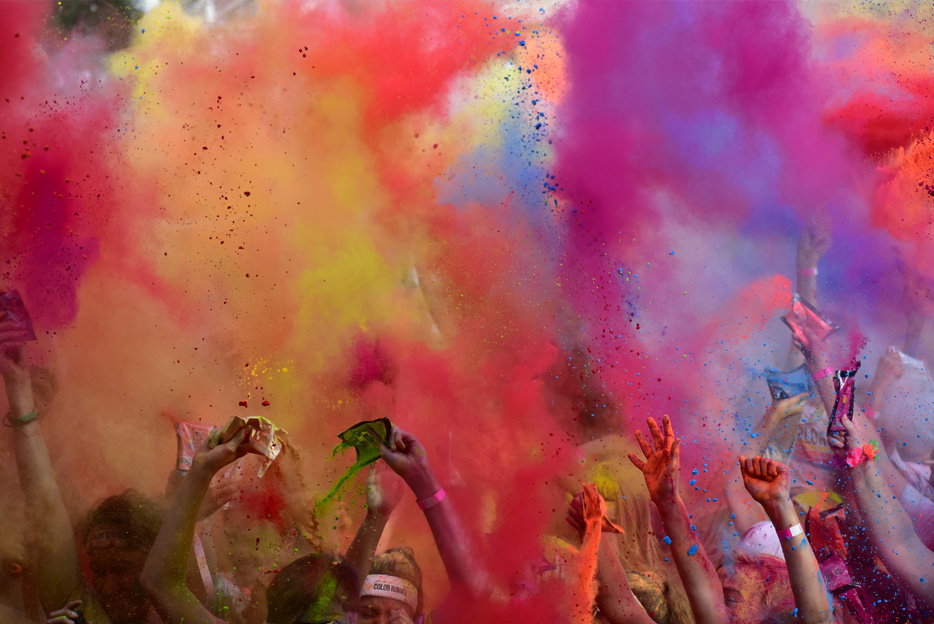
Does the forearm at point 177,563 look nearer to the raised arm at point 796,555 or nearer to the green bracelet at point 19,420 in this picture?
the green bracelet at point 19,420

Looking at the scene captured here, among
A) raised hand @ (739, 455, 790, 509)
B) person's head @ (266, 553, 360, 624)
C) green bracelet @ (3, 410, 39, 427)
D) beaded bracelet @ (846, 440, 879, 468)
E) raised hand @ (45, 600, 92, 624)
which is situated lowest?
raised hand @ (45, 600, 92, 624)

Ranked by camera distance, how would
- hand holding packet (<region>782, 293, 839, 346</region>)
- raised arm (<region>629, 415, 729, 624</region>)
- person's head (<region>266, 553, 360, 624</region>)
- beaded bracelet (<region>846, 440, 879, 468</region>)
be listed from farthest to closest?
hand holding packet (<region>782, 293, 839, 346</region>)
beaded bracelet (<region>846, 440, 879, 468</region>)
raised arm (<region>629, 415, 729, 624</region>)
person's head (<region>266, 553, 360, 624</region>)

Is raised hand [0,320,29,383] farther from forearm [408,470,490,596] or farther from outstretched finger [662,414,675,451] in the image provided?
outstretched finger [662,414,675,451]

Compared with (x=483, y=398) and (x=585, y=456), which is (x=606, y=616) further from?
(x=483, y=398)

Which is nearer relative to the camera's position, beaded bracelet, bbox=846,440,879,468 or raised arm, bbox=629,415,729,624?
raised arm, bbox=629,415,729,624

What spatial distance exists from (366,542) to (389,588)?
0.58 ft

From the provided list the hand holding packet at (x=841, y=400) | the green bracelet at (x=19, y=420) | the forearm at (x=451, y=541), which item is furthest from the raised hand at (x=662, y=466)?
the green bracelet at (x=19, y=420)

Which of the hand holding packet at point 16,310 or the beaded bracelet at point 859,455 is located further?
the beaded bracelet at point 859,455

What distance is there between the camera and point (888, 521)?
3166 millimetres

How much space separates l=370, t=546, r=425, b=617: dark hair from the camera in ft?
9.22

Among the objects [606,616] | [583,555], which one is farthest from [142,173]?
[606,616]

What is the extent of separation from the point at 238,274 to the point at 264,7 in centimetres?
114

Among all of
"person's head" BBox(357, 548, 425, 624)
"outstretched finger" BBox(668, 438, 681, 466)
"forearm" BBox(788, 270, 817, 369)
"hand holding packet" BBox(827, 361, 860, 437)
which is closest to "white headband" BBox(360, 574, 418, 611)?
"person's head" BBox(357, 548, 425, 624)

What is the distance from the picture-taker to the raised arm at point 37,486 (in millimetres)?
2812
